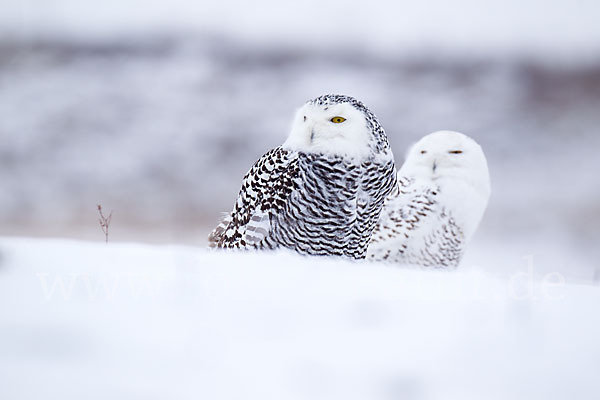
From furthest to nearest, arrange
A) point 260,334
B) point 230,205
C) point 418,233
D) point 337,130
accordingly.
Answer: point 230,205, point 418,233, point 337,130, point 260,334

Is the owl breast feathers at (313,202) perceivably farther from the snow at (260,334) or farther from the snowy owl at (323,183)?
the snow at (260,334)

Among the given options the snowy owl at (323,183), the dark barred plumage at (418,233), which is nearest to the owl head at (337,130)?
the snowy owl at (323,183)

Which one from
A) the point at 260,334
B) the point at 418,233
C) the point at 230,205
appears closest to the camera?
the point at 260,334

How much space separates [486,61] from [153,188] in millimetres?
2465

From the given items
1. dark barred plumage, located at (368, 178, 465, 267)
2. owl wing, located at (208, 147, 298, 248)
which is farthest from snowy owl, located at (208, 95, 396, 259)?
dark barred plumage, located at (368, 178, 465, 267)

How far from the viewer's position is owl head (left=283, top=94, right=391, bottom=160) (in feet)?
3.92

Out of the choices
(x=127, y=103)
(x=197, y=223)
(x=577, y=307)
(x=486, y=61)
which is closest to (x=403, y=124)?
(x=486, y=61)

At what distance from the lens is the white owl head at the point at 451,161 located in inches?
72.2

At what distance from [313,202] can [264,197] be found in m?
0.15

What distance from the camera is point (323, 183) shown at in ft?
3.98

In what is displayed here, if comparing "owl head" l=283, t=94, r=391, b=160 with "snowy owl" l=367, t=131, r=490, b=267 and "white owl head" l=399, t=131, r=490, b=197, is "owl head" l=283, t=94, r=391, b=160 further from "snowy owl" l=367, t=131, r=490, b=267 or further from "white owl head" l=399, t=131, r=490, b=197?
"white owl head" l=399, t=131, r=490, b=197

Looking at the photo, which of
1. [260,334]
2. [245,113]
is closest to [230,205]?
[245,113]

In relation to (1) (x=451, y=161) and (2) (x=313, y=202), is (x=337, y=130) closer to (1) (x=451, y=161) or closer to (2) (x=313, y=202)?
(2) (x=313, y=202)

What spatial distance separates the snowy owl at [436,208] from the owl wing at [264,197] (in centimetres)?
63
